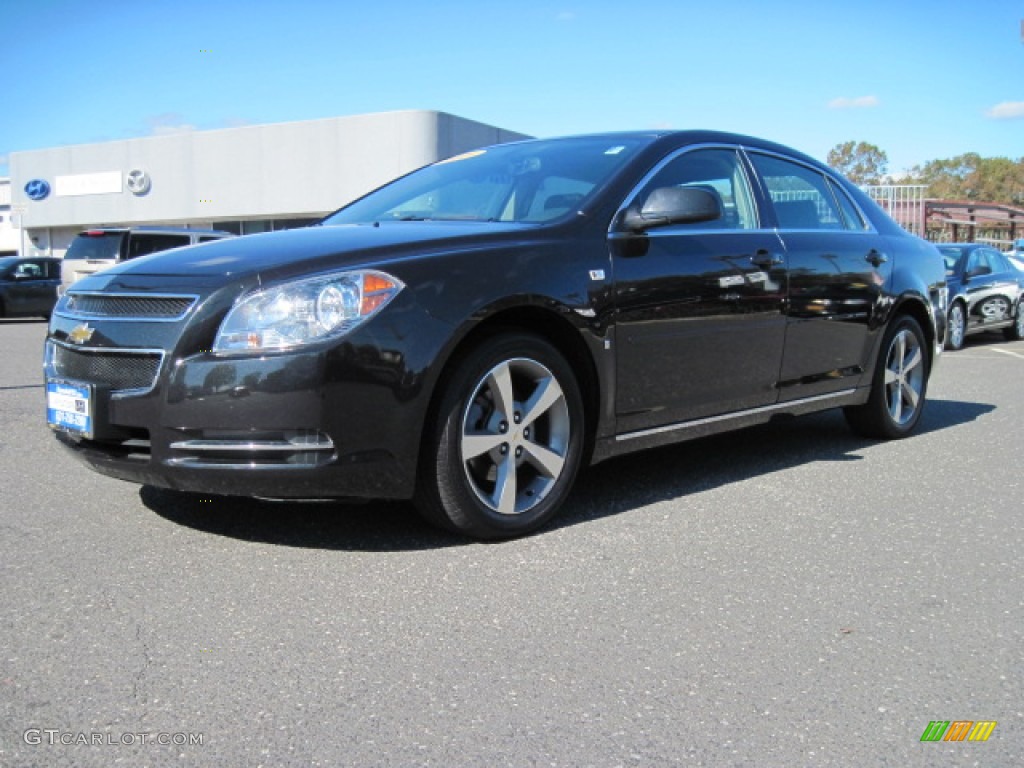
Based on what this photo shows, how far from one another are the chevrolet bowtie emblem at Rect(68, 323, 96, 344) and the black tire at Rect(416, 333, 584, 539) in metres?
1.28

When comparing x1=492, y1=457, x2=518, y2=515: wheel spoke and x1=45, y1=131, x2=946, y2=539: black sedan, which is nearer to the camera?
x1=45, y1=131, x2=946, y2=539: black sedan

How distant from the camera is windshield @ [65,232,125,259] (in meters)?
15.3

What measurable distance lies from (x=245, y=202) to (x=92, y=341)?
34.1m

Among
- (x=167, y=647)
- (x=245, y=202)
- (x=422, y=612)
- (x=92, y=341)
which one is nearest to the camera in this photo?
(x=167, y=647)

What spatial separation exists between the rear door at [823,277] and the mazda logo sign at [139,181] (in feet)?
121

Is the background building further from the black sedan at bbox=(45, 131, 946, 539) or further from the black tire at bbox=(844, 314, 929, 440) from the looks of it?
the black tire at bbox=(844, 314, 929, 440)

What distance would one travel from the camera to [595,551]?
3.72 m

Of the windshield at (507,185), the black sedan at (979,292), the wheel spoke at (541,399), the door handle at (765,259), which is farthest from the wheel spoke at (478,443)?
the black sedan at (979,292)

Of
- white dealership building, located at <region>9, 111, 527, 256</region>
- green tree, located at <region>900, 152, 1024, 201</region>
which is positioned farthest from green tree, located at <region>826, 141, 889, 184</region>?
white dealership building, located at <region>9, 111, 527, 256</region>

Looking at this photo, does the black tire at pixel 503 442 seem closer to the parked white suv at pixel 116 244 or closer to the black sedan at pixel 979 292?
the black sedan at pixel 979 292

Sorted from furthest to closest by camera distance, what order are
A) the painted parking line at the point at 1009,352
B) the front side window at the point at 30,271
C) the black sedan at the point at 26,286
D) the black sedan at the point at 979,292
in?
the front side window at the point at 30,271 < the black sedan at the point at 26,286 < the black sedan at the point at 979,292 < the painted parking line at the point at 1009,352

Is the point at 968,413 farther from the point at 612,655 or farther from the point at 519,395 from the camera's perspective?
the point at 612,655

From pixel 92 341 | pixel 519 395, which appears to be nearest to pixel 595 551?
pixel 519 395

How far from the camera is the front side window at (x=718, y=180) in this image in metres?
4.64
